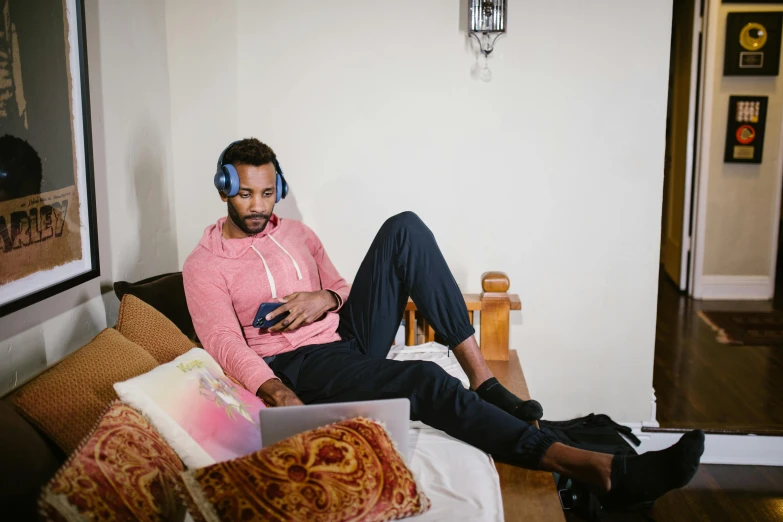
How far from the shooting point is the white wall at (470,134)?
2.55m

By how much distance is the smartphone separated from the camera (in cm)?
196

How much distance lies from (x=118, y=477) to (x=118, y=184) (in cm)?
122

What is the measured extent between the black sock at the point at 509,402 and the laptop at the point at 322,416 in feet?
1.42

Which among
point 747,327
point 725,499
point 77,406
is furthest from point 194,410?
point 747,327

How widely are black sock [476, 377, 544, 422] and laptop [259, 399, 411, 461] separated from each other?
433 mm

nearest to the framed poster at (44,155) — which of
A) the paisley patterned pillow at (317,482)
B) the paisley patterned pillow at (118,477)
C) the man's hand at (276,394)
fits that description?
the paisley patterned pillow at (118,477)

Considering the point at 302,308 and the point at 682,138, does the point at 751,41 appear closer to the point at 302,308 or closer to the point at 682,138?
the point at 682,138

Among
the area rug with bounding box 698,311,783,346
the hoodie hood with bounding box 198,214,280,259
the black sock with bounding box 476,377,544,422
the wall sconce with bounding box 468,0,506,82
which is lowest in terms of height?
the area rug with bounding box 698,311,783,346

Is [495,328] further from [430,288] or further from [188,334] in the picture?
[188,334]

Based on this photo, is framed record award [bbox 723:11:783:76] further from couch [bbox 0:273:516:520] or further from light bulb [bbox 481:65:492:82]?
couch [bbox 0:273:516:520]

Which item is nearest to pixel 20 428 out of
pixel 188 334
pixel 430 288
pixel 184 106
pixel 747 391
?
pixel 188 334

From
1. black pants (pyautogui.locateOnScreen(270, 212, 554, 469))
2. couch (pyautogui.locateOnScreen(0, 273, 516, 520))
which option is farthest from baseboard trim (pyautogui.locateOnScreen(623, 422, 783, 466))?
couch (pyautogui.locateOnScreen(0, 273, 516, 520))

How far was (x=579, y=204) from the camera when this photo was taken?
263 cm

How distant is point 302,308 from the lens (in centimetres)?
202
